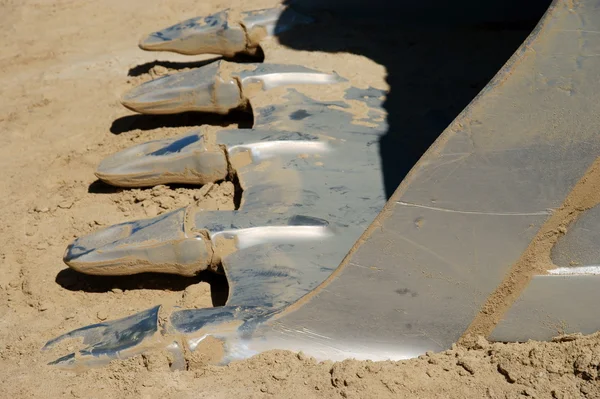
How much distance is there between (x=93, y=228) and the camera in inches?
112

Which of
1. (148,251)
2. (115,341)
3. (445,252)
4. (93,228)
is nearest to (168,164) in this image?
(93,228)

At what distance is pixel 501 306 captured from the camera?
180 cm

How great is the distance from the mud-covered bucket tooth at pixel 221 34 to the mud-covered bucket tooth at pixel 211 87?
0.37 m

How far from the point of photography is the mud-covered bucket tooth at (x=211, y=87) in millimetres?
3082

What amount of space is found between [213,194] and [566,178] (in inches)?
53.8

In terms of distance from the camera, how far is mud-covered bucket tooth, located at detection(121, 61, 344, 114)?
10.1ft

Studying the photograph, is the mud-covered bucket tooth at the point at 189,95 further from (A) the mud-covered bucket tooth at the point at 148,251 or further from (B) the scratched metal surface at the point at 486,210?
(B) the scratched metal surface at the point at 486,210

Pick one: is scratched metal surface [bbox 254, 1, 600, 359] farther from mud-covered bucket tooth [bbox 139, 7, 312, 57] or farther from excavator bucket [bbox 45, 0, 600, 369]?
mud-covered bucket tooth [bbox 139, 7, 312, 57]

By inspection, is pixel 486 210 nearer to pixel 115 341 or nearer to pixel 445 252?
pixel 445 252

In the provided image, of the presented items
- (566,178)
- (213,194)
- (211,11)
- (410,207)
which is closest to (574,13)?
(566,178)

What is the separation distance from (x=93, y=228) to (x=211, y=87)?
72 centimetres

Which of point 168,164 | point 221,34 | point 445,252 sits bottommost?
point 168,164

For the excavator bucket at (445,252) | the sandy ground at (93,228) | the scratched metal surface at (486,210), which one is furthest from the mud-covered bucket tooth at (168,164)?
the scratched metal surface at (486,210)

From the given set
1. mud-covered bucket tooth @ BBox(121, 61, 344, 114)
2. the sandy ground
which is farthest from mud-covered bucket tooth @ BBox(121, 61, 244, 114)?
the sandy ground
